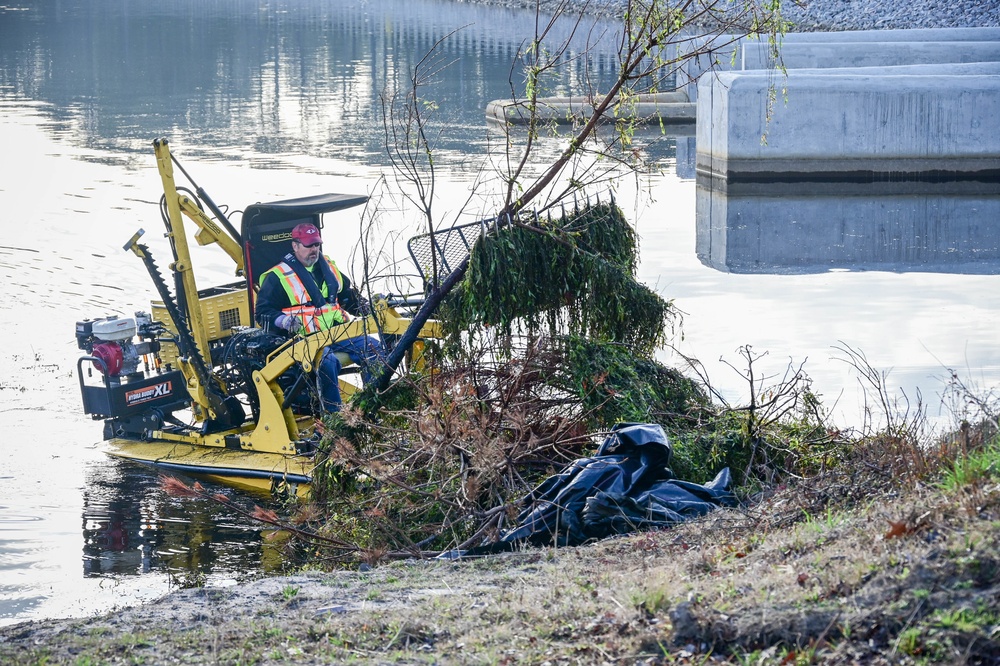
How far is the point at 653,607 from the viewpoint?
4.72m

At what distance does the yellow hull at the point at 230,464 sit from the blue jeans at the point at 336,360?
0.51 m

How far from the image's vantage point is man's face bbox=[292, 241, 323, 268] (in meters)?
9.41

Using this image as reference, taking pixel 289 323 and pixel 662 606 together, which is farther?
pixel 289 323

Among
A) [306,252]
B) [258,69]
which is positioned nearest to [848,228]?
[306,252]

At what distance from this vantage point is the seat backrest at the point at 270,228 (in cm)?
970

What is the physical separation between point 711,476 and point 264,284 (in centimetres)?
393

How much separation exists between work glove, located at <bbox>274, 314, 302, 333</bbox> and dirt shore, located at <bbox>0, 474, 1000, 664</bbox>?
3.40m

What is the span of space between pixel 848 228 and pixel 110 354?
12606mm

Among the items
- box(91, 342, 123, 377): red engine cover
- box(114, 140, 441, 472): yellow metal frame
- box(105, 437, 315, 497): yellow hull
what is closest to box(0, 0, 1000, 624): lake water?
box(105, 437, 315, 497): yellow hull

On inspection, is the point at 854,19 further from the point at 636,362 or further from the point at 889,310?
the point at 636,362

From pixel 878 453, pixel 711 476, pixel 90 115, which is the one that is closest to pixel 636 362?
pixel 711 476

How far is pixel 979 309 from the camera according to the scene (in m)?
13.8

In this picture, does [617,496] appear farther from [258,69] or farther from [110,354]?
[258,69]

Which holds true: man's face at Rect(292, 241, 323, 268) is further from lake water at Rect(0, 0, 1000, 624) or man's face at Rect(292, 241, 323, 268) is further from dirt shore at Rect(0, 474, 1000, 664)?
dirt shore at Rect(0, 474, 1000, 664)
